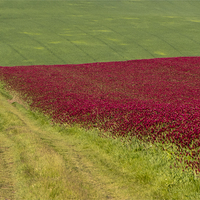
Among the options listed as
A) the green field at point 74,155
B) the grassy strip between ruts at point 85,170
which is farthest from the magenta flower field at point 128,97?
the grassy strip between ruts at point 85,170

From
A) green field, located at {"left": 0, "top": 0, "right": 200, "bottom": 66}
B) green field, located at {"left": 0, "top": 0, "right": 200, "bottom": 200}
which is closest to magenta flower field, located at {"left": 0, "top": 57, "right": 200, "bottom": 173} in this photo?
green field, located at {"left": 0, "top": 0, "right": 200, "bottom": 200}

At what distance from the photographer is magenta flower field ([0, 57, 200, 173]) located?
12797 millimetres

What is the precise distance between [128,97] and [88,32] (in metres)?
34.0

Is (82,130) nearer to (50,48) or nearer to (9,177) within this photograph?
(9,177)

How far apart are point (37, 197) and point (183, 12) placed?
74.2 metres

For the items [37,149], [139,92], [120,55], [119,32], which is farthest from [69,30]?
[37,149]

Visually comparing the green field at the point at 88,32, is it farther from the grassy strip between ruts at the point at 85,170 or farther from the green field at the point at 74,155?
the grassy strip between ruts at the point at 85,170

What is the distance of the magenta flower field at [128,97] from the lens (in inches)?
504

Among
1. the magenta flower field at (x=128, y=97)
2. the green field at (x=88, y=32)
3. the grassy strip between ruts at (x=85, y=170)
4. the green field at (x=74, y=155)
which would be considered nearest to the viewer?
the grassy strip between ruts at (x=85, y=170)

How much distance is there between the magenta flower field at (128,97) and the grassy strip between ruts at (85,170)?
2.86ft

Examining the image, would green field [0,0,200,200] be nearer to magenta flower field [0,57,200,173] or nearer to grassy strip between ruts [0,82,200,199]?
grassy strip between ruts [0,82,200,199]

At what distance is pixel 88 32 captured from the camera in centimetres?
5150

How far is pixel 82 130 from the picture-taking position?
15.5 m

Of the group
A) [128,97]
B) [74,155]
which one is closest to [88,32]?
[128,97]
